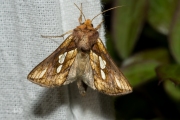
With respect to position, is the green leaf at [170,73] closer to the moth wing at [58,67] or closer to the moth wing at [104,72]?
the moth wing at [104,72]

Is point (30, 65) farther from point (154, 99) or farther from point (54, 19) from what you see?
point (154, 99)

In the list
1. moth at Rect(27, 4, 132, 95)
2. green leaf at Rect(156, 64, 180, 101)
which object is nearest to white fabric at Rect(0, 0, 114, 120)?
moth at Rect(27, 4, 132, 95)

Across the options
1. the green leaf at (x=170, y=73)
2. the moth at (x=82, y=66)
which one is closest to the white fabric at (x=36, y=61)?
the moth at (x=82, y=66)

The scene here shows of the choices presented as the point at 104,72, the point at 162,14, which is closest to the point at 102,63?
the point at 104,72

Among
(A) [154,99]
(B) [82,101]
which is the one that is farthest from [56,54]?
(A) [154,99]

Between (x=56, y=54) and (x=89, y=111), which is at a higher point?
(x=56, y=54)

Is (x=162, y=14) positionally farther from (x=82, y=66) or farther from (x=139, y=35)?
(x=82, y=66)

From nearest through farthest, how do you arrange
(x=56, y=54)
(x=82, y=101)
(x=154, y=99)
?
1. (x=56, y=54)
2. (x=82, y=101)
3. (x=154, y=99)
